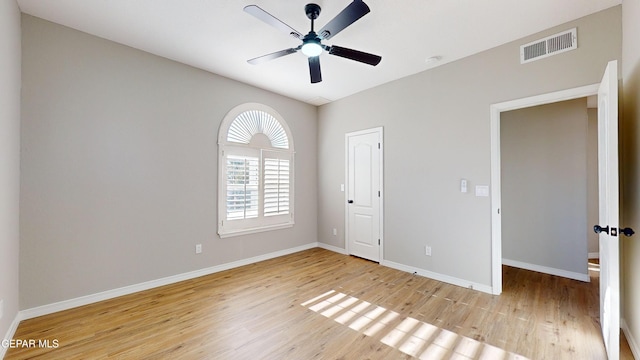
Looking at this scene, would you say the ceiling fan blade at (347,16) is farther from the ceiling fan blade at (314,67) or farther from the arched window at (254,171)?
the arched window at (254,171)

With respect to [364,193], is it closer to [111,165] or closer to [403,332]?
[403,332]

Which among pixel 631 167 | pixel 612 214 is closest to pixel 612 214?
pixel 612 214

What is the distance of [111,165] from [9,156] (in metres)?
0.82

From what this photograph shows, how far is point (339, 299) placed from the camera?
2.93m

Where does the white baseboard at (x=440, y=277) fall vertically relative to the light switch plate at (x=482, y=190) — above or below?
below

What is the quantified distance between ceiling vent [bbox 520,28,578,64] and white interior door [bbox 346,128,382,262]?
198 centimetres

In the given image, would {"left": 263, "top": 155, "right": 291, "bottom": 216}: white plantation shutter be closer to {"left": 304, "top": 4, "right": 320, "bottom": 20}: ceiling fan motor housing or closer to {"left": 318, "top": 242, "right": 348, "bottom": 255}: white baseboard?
{"left": 318, "top": 242, "right": 348, "bottom": 255}: white baseboard

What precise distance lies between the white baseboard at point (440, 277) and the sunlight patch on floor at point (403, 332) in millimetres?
1158

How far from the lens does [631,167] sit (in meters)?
2.09

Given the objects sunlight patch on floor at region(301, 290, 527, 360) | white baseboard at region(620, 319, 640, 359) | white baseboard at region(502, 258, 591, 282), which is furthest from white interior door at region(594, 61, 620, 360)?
white baseboard at region(502, 258, 591, 282)

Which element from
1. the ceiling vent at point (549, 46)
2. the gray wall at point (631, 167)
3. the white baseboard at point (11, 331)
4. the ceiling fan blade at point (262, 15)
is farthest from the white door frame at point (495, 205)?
the white baseboard at point (11, 331)

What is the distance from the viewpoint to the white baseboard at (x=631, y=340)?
190 centimetres

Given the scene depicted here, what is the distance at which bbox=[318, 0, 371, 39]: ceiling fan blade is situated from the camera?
6.06 ft

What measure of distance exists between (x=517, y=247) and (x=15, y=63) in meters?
6.32
